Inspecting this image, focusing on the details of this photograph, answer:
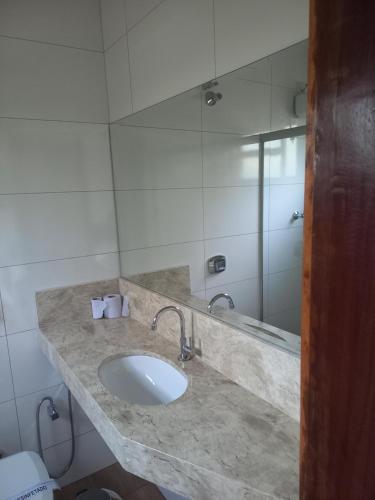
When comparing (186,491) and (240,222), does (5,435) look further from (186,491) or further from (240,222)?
(240,222)

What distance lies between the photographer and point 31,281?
1.82 metres

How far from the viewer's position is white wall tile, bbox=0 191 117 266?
173 cm

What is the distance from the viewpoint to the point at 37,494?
1.39 m

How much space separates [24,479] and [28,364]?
578 millimetres

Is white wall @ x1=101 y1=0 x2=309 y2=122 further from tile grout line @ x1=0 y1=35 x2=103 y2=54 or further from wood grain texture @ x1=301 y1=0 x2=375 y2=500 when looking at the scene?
wood grain texture @ x1=301 y1=0 x2=375 y2=500

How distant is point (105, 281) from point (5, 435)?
987 millimetres

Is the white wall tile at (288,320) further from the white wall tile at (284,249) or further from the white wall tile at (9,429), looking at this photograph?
the white wall tile at (9,429)

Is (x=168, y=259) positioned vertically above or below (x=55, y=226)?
below

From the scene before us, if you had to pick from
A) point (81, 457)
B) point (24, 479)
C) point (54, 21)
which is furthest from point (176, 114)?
point (81, 457)

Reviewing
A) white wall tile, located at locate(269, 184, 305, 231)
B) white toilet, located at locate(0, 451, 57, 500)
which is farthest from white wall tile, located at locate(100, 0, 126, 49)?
white toilet, located at locate(0, 451, 57, 500)

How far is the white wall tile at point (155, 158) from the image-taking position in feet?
5.17

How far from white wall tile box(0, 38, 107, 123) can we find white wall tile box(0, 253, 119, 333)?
2.58 ft

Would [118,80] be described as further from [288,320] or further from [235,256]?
[288,320]

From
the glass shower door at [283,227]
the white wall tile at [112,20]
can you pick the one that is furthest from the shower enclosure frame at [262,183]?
the white wall tile at [112,20]
